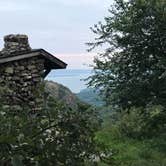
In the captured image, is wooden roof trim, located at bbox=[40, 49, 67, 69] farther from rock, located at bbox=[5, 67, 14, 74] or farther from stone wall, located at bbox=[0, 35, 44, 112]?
rock, located at bbox=[5, 67, 14, 74]

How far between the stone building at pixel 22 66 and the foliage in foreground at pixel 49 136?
976 centimetres

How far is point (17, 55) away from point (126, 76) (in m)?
6.41

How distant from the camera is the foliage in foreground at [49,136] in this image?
5.37m

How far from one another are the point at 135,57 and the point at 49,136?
1604 cm

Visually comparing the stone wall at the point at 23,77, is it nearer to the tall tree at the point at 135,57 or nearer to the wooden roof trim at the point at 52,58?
the wooden roof trim at the point at 52,58

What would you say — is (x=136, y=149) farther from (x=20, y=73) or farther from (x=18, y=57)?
(x=18, y=57)

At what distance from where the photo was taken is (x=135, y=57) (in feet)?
71.3

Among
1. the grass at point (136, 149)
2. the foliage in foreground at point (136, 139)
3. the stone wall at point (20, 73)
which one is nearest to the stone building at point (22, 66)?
the stone wall at point (20, 73)

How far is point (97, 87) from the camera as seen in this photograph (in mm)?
22719

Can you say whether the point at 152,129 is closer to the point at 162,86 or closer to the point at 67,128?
the point at 162,86

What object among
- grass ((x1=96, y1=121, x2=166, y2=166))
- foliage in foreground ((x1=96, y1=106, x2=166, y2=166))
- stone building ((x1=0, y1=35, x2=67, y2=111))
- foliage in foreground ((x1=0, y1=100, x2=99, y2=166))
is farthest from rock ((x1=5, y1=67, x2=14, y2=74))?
foliage in foreground ((x1=0, y1=100, x2=99, y2=166))

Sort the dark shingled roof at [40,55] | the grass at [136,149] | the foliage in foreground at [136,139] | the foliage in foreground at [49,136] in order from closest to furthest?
1. the foliage in foreground at [49,136]
2. the dark shingled roof at [40,55]
3. the grass at [136,149]
4. the foliage in foreground at [136,139]

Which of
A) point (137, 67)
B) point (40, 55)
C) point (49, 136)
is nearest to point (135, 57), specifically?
point (137, 67)

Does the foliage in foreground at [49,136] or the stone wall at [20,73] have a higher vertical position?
the stone wall at [20,73]
